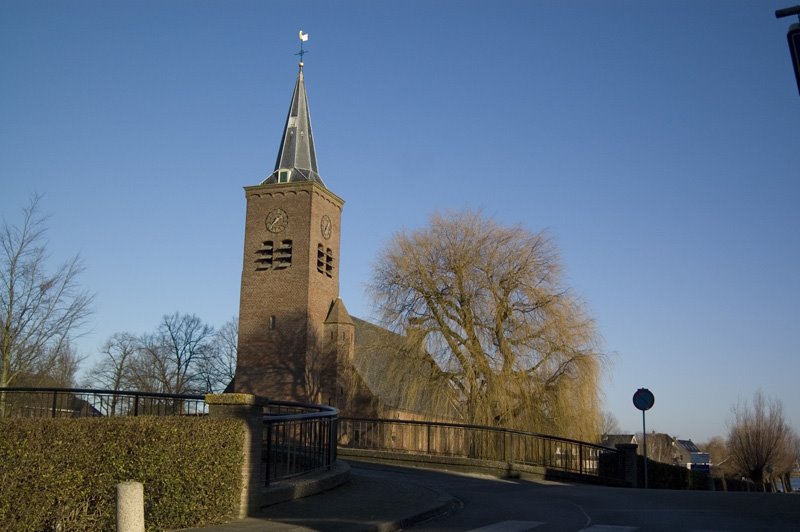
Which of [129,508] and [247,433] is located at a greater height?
[247,433]

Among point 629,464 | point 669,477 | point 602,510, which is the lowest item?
point 669,477

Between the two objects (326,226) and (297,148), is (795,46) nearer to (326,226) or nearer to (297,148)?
Result: (326,226)

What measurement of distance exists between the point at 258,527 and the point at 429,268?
21048 mm

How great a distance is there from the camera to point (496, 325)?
28188 millimetres

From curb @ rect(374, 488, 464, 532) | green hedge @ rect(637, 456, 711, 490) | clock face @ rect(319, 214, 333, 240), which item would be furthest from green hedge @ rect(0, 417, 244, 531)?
clock face @ rect(319, 214, 333, 240)

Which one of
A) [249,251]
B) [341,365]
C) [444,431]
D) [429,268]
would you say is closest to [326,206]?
[249,251]

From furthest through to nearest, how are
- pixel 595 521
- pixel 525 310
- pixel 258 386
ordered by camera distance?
pixel 258 386, pixel 525 310, pixel 595 521

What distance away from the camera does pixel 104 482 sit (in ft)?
25.4

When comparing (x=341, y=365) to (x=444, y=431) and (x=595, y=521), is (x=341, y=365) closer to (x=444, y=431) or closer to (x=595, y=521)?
(x=444, y=431)

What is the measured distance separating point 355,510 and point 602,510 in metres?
3.81

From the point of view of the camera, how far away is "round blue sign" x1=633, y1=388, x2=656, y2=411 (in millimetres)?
20330

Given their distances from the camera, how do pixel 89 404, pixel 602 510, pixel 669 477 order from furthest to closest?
1. pixel 669 477
2. pixel 89 404
3. pixel 602 510

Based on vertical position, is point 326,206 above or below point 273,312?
above

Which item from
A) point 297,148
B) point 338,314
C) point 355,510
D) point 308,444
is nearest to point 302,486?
point 355,510
